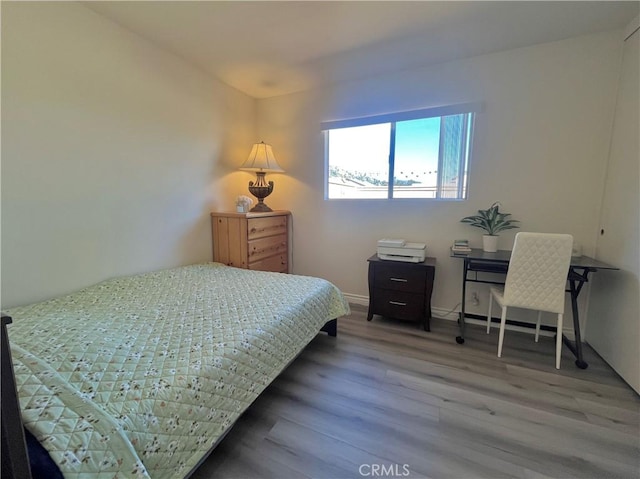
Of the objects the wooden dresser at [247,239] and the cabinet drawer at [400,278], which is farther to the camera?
the wooden dresser at [247,239]

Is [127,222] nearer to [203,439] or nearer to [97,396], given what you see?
A: [97,396]

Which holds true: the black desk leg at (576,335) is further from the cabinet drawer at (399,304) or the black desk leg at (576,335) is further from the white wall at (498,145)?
the cabinet drawer at (399,304)

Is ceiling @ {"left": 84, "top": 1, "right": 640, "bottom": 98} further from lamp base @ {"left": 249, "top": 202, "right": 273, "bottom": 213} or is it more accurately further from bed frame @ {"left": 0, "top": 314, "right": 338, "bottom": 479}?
bed frame @ {"left": 0, "top": 314, "right": 338, "bottom": 479}

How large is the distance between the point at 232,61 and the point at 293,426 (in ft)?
9.89

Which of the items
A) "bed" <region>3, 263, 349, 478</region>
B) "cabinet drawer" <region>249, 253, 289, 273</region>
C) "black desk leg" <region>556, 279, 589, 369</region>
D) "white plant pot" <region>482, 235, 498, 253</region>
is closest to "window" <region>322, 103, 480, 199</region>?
"white plant pot" <region>482, 235, 498, 253</region>

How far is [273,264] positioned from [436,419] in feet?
7.38

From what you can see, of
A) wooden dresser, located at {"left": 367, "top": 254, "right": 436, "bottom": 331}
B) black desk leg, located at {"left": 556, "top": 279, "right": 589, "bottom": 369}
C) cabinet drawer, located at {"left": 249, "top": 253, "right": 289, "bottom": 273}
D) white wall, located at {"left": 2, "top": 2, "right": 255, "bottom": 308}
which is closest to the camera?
white wall, located at {"left": 2, "top": 2, "right": 255, "bottom": 308}

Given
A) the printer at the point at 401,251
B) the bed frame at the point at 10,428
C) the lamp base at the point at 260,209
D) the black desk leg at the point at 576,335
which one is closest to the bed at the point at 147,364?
the bed frame at the point at 10,428

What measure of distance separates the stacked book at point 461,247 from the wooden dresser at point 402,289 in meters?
0.24

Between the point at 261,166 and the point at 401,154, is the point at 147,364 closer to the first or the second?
the point at 261,166

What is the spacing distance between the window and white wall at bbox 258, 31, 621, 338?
0.10 metres

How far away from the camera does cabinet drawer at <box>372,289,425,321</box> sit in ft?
8.59

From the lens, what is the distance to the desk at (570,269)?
79.7 inches

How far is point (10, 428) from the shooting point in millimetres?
636
